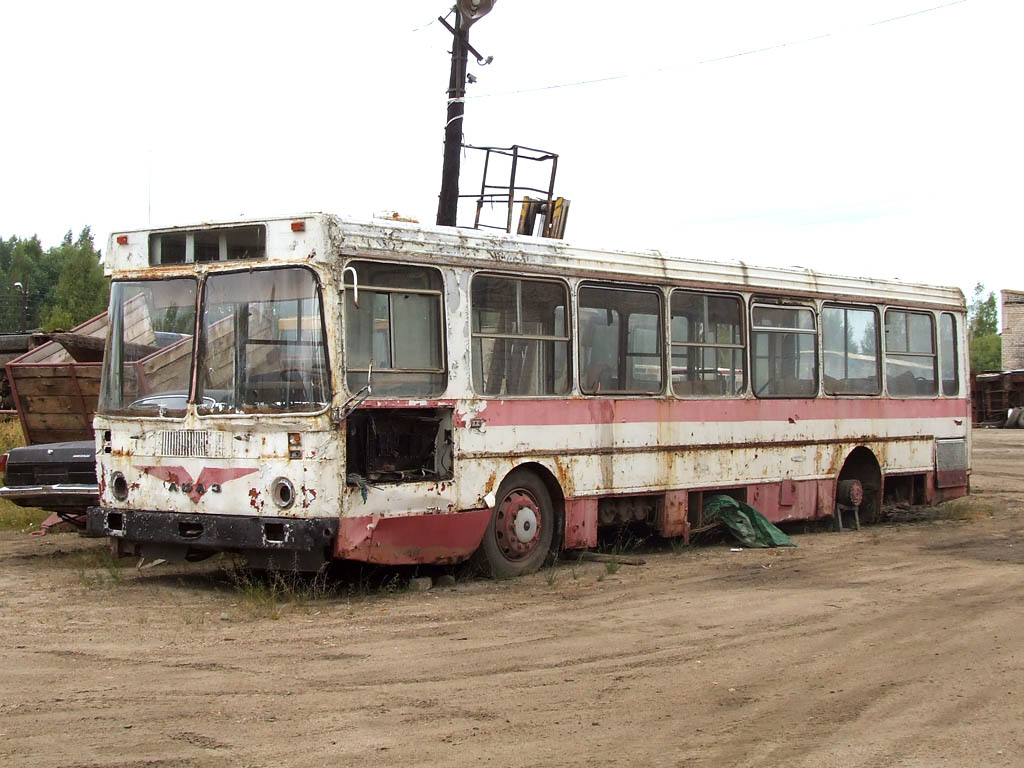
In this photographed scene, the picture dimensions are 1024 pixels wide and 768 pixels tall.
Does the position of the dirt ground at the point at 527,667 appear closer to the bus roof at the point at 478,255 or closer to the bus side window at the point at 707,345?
the bus side window at the point at 707,345

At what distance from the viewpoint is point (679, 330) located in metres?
12.3

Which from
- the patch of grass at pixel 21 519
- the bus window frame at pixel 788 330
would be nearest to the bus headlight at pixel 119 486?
the patch of grass at pixel 21 519

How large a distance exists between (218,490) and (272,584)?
2.71ft

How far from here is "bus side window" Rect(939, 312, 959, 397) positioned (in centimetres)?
1582

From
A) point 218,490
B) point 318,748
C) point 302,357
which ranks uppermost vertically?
point 302,357

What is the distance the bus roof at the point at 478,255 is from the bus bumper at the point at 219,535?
1.88 meters

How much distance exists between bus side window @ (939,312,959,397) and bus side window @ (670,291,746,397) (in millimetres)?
4012

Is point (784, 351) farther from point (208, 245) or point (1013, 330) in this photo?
point (1013, 330)

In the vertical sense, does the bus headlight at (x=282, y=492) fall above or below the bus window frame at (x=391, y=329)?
below

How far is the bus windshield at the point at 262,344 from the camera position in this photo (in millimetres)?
9195

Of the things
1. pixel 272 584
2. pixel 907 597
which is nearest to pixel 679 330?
pixel 907 597

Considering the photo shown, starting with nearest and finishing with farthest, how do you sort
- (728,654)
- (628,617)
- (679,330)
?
(728,654), (628,617), (679,330)

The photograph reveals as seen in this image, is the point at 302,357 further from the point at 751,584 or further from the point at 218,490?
the point at 751,584

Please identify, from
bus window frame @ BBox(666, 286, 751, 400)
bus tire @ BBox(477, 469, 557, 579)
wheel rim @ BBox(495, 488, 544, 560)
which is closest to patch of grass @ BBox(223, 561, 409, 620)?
bus tire @ BBox(477, 469, 557, 579)
